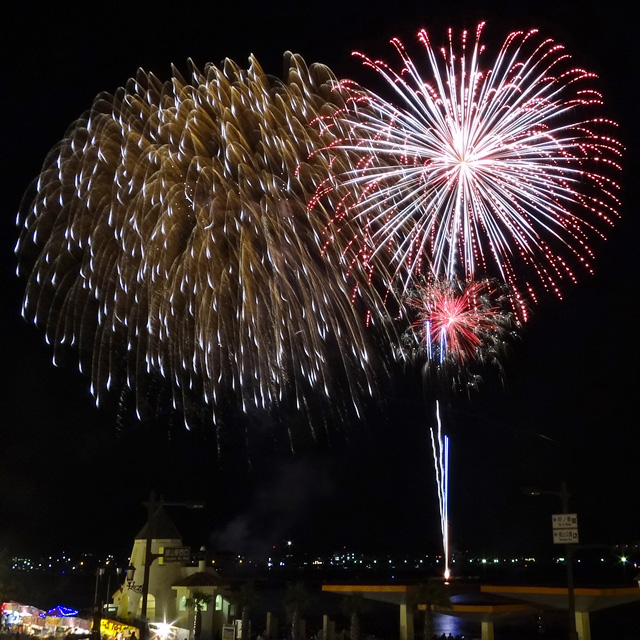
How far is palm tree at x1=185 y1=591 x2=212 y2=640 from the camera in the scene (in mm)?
36000

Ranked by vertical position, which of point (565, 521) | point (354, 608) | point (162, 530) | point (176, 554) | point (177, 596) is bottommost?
point (354, 608)

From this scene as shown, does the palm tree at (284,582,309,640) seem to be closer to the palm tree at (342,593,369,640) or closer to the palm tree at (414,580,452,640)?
the palm tree at (342,593,369,640)

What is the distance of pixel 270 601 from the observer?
101 meters

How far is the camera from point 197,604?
36.0 metres

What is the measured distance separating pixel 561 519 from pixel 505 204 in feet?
29.6

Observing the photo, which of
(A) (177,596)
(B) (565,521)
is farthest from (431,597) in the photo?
(B) (565,521)

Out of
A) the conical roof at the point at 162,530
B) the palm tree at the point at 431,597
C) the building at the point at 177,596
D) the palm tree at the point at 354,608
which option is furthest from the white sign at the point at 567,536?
the conical roof at the point at 162,530

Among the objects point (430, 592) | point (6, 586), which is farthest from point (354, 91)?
point (6, 586)

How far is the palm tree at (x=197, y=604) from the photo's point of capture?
36000mm

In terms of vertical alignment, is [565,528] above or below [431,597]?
above

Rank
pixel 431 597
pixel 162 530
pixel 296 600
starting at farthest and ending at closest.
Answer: pixel 162 530, pixel 296 600, pixel 431 597

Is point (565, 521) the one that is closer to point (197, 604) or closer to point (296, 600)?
point (296, 600)

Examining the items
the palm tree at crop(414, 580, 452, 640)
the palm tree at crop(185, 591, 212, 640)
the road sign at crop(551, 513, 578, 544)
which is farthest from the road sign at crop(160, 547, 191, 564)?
the palm tree at crop(185, 591, 212, 640)

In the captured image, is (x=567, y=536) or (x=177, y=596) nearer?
(x=567, y=536)
